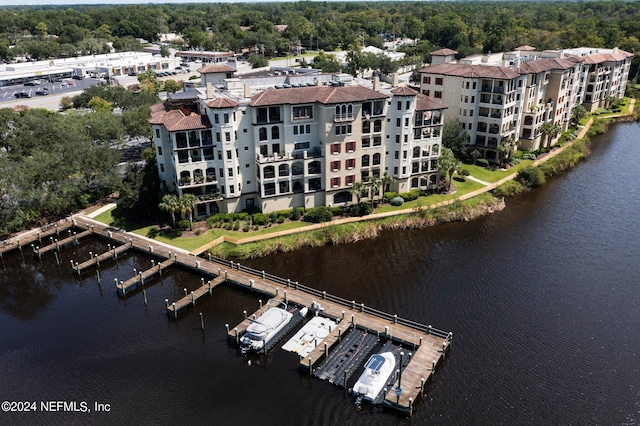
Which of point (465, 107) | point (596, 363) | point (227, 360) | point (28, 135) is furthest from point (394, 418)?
point (28, 135)

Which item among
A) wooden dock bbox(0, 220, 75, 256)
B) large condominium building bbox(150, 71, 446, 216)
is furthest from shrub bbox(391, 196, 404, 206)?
wooden dock bbox(0, 220, 75, 256)

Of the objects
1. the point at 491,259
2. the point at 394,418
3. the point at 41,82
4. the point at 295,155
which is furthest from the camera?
the point at 41,82

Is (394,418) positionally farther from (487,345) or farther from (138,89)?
(138,89)

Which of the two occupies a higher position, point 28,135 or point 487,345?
point 28,135

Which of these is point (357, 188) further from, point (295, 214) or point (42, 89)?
point (42, 89)

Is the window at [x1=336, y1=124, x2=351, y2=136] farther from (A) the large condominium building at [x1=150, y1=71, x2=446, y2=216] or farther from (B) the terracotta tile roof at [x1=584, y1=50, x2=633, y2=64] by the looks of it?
(B) the terracotta tile roof at [x1=584, y1=50, x2=633, y2=64]

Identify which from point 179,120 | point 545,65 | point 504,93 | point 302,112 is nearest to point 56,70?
point 179,120

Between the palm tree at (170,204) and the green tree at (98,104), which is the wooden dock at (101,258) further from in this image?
the green tree at (98,104)
